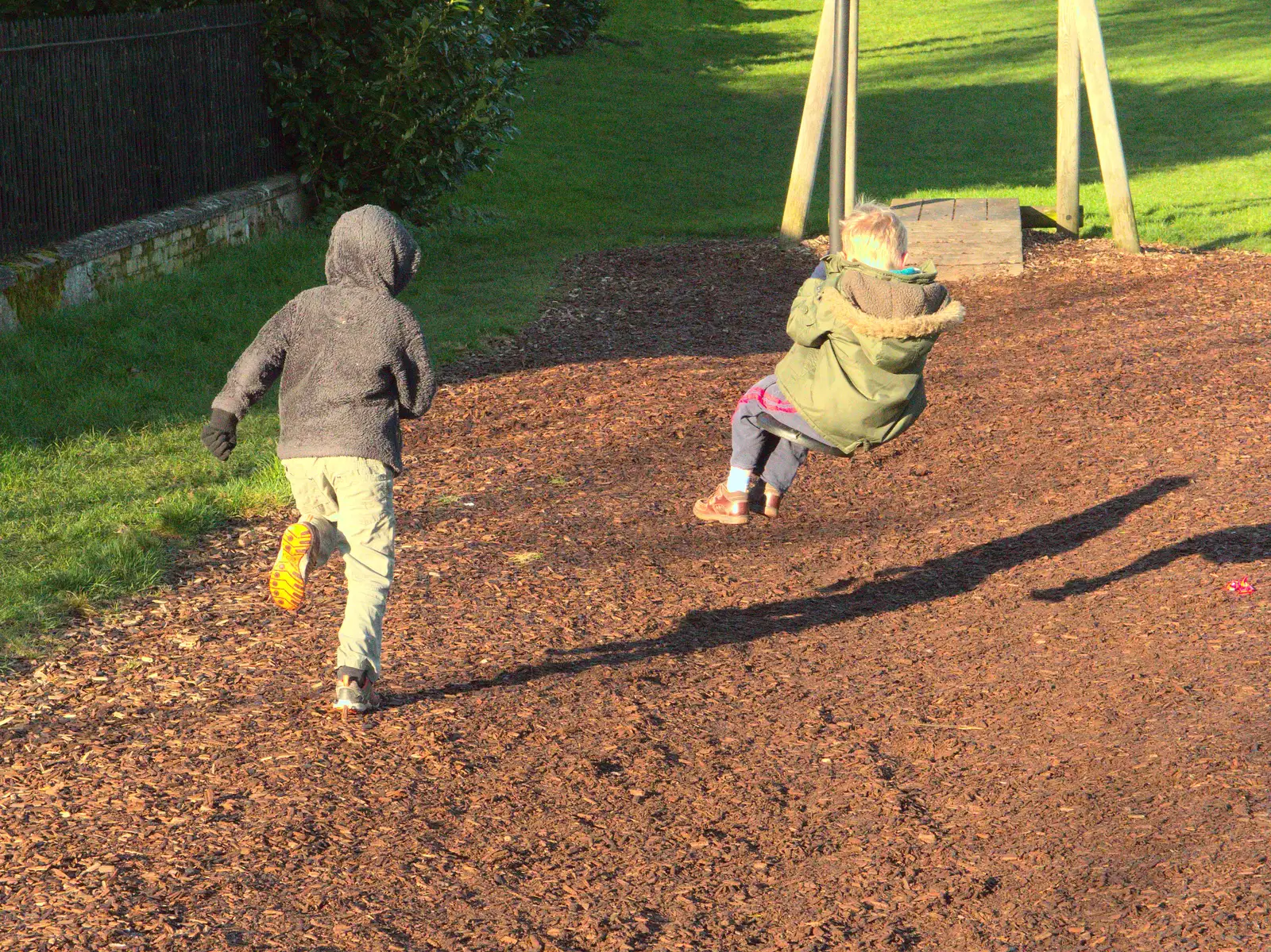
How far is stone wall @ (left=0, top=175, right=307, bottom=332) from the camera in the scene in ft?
29.8

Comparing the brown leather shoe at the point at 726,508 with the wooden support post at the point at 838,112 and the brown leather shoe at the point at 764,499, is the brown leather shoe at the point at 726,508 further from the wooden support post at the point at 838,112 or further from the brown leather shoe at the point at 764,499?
the wooden support post at the point at 838,112

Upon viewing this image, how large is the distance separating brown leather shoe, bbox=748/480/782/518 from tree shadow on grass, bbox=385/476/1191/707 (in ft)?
1.30

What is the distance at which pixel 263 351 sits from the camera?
14.5 ft

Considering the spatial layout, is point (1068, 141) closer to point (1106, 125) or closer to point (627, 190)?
point (1106, 125)

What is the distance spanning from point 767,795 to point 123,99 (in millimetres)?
8444

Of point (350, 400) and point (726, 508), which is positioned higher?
point (350, 400)

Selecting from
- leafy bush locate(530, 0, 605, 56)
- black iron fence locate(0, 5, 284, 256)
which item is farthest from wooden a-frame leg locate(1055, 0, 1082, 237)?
leafy bush locate(530, 0, 605, 56)

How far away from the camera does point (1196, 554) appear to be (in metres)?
5.93

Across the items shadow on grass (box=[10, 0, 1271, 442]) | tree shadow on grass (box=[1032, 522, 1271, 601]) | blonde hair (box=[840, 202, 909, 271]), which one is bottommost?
shadow on grass (box=[10, 0, 1271, 442])

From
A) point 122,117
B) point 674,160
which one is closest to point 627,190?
point 674,160

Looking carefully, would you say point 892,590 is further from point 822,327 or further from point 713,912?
point 713,912

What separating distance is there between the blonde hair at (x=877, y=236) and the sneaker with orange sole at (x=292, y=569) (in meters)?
2.18

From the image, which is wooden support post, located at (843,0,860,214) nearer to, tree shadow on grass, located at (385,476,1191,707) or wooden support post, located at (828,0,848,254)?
wooden support post, located at (828,0,848,254)

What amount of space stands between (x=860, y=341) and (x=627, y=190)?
42.8 ft
